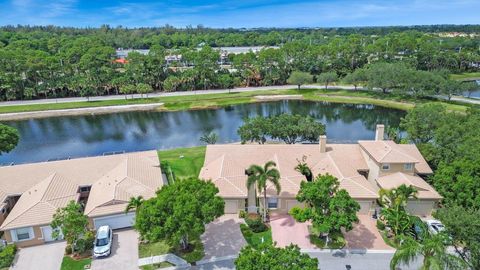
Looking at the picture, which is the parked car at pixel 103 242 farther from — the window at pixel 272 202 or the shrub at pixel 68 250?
the window at pixel 272 202

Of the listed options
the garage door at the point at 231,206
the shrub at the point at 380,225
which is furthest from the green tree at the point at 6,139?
the shrub at the point at 380,225

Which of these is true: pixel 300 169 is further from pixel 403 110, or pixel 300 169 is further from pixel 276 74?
pixel 276 74

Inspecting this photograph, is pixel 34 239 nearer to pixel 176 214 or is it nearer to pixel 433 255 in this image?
pixel 176 214

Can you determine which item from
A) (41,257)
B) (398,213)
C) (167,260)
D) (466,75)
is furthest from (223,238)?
(466,75)

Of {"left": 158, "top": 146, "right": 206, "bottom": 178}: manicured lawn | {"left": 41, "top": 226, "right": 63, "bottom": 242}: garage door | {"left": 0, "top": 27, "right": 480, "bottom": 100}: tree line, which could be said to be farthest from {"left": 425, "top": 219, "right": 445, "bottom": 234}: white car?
{"left": 0, "top": 27, "right": 480, "bottom": 100}: tree line

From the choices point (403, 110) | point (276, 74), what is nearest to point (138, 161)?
point (403, 110)

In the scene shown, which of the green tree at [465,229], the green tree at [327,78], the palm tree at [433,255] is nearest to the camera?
the palm tree at [433,255]

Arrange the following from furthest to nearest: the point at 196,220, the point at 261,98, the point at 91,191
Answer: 1. the point at 261,98
2. the point at 91,191
3. the point at 196,220
